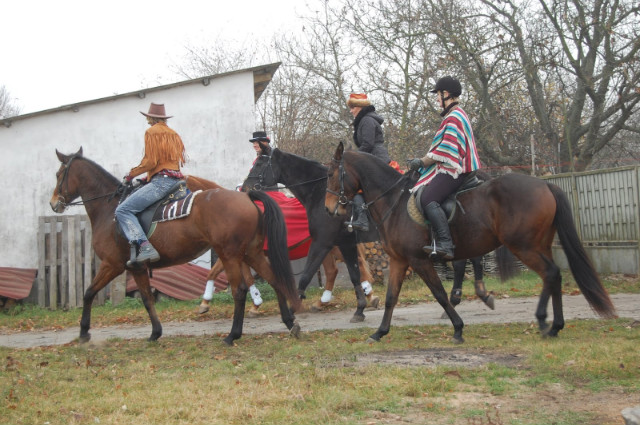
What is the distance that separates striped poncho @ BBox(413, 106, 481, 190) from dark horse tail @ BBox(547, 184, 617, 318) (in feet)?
3.18

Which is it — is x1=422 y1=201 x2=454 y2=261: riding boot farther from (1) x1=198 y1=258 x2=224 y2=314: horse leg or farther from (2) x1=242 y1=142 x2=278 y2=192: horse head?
(1) x1=198 y1=258 x2=224 y2=314: horse leg

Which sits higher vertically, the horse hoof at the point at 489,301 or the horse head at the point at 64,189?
the horse head at the point at 64,189

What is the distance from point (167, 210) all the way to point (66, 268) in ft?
19.7

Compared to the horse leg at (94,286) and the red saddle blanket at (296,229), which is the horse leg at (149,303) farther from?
the red saddle blanket at (296,229)

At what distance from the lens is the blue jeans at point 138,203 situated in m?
8.74

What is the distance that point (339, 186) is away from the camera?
8641 mm

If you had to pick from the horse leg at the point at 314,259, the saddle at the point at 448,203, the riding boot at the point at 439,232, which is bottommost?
the horse leg at the point at 314,259

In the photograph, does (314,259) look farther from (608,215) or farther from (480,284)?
(608,215)

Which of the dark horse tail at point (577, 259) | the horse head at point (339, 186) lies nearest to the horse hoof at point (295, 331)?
the horse head at point (339, 186)

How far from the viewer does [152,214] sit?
891cm

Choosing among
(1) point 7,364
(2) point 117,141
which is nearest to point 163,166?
(1) point 7,364

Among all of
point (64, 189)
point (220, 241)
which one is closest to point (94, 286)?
point (64, 189)

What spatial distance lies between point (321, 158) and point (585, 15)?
11741 mm

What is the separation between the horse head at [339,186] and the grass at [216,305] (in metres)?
3.50
